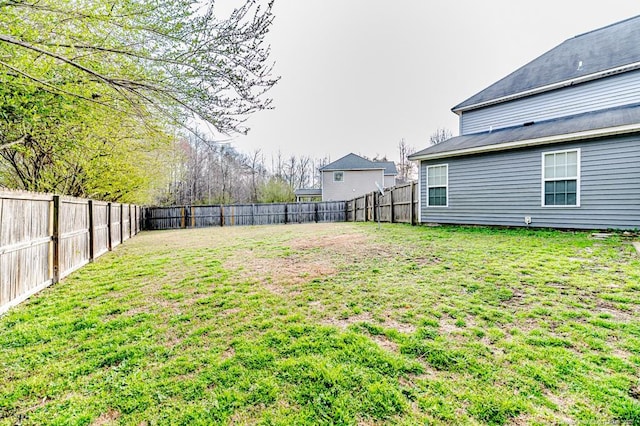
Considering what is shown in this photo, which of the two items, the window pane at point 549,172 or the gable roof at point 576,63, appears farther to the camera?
the gable roof at point 576,63

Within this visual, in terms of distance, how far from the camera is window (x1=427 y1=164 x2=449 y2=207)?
10180 millimetres

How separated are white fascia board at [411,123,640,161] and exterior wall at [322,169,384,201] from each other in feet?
47.1

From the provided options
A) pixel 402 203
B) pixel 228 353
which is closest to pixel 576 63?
pixel 402 203

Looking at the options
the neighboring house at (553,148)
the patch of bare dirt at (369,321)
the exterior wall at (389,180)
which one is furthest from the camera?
the exterior wall at (389,180)

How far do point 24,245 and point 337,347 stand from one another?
4.06m

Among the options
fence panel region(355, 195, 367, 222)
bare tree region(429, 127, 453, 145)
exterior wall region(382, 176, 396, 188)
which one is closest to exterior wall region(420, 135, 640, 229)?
fence panel region(355, 195, 367, 222)

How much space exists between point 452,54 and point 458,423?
14795 millimetres

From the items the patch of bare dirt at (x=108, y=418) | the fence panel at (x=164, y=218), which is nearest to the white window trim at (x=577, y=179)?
the patch of bare dirt at (x=108, y=418)

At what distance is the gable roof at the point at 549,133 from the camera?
22.3ft

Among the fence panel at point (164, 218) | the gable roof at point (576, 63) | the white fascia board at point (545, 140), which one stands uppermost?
the gable roof at point (576, 63)

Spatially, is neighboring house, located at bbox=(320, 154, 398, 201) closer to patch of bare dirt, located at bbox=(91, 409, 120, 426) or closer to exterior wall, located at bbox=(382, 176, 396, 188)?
exterior wall, located at bbox=(382, 176, 396, 188)

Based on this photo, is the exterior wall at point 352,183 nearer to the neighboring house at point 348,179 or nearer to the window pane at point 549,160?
the neighboring house at point 348,179

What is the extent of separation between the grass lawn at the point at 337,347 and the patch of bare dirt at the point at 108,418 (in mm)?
13

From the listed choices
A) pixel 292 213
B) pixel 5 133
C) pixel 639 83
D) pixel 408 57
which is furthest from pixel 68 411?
pixel 292 213
